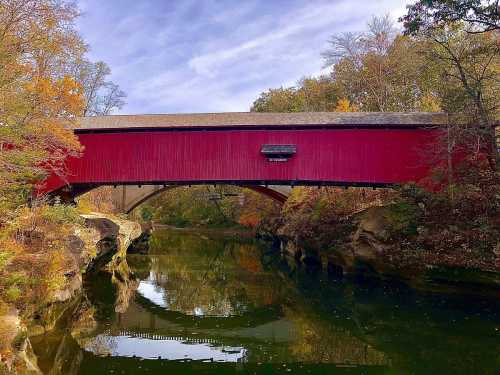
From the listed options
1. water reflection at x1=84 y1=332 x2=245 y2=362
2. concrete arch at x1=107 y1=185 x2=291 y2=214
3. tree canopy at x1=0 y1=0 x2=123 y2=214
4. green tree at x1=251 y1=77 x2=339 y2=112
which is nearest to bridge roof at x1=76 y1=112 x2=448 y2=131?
tree canopy at x1=0 y1=0 x2=123 y2=214

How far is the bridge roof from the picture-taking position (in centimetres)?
1584

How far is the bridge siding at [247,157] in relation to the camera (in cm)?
1595

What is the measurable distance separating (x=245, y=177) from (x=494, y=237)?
8.92 metres

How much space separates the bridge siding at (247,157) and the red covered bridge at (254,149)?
39 mm

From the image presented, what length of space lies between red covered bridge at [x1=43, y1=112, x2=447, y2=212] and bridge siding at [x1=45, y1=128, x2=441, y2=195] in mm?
39

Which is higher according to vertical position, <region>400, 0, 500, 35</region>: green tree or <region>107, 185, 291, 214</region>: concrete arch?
<region>400, 0, 500, 35</region>: green tree

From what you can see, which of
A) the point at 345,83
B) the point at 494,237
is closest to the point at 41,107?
the point at 494,237

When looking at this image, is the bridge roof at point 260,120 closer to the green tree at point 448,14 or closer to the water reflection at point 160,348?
the green tree at point 448,14

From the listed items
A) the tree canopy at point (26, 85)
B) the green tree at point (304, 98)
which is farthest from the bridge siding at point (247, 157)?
the green tree at point (304, 98)

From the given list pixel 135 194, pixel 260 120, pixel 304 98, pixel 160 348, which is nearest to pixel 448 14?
pixel 260 120

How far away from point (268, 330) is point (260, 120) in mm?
9169

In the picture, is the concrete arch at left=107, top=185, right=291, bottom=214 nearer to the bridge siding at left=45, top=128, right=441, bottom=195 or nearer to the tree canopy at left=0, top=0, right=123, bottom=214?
the bridge siding at left=45, top=128, right=441, bottom=195

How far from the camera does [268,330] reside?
32.0ft

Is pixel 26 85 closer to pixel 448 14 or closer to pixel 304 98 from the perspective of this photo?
pixel 448 14
